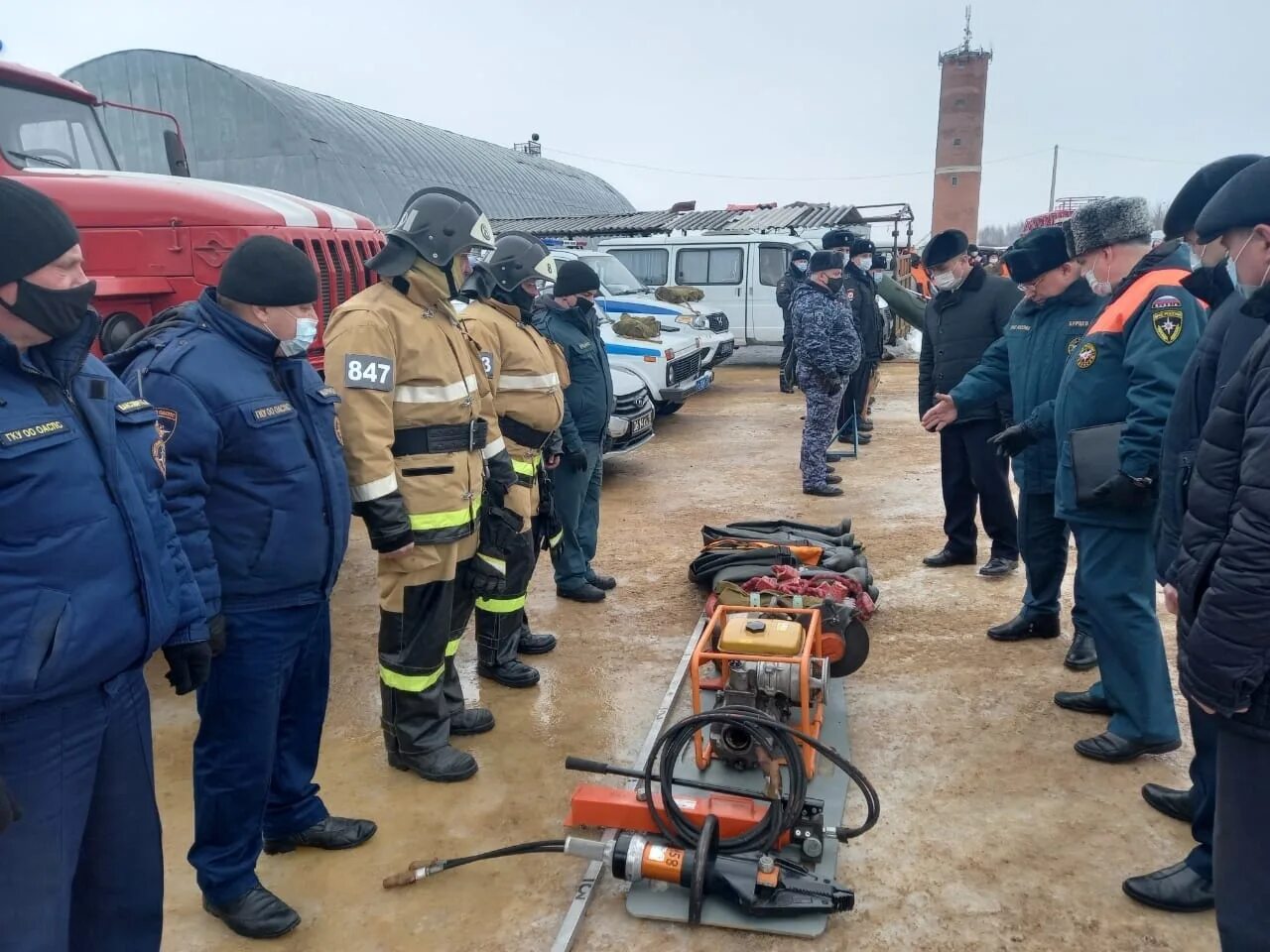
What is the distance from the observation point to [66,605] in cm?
181

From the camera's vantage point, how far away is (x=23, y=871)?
1827 mm

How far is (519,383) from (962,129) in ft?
179

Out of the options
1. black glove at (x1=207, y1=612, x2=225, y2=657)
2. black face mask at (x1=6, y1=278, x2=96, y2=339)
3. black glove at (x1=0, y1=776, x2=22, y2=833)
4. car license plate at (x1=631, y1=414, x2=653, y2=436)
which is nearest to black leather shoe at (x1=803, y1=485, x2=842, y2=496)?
car license plate at (x1=631, y1=414, x2=653, y2=436)

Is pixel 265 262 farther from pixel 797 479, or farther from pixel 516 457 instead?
pixel 797 479

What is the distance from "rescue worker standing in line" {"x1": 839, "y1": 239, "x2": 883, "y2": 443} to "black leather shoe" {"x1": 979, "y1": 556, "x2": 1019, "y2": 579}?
3634 mm

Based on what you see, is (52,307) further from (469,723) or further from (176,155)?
(176,155)

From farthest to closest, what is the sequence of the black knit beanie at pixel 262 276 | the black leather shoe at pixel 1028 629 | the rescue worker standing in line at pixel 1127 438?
the black leather shoe at pixel 1028 629, the rescue worker standing in line at pixel 1127 438, the black knit beanie at pixel 262 276

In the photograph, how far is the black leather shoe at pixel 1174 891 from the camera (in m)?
2.67

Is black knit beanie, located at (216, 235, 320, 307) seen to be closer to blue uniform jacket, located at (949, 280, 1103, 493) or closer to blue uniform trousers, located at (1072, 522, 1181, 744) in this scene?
blue uniform trousers, located at (1072, 522, 1181, 744)

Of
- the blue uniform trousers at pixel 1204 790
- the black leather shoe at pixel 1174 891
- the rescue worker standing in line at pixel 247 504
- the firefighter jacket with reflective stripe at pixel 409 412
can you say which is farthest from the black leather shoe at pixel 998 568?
the rescue worker standing in line at pixel 247 504

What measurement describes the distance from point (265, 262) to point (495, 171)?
2417 centimetres

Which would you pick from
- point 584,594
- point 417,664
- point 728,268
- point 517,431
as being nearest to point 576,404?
point 517,431

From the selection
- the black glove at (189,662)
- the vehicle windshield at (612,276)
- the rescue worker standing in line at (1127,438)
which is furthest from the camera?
the vehicle windshield at (612,276)

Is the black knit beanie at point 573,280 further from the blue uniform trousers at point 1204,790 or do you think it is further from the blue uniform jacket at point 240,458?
the blue uniform trousers at point 1204,790
